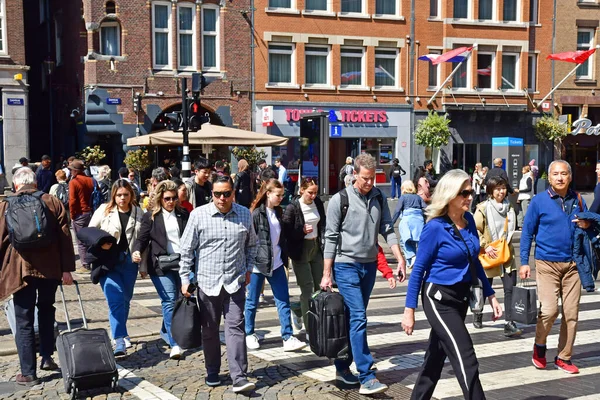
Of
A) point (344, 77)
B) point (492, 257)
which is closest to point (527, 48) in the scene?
point (344, 77)

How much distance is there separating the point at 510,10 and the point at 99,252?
3047 centimetres

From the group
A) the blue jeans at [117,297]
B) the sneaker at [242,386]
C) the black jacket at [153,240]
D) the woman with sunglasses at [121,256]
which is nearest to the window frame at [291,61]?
the woman with sunglasses at [121,256]

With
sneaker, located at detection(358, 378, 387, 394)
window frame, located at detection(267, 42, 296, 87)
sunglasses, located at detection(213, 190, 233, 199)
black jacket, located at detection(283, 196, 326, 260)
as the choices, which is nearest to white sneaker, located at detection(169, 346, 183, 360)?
black jacket, located at detection(283, 196, 326, 260)

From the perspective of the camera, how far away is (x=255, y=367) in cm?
748

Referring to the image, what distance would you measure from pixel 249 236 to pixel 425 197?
21.1 ft

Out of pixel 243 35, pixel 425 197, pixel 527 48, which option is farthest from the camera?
pixel 527 48

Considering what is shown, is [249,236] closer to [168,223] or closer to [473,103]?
[168,223]

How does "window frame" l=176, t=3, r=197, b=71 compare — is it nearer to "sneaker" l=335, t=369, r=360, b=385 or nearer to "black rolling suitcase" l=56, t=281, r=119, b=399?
"black rolling suitcase" l=56, t=281, r=119, b=399

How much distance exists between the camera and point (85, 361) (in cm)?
648

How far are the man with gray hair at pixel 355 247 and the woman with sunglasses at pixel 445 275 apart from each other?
1113mm

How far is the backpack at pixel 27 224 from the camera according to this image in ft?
22.3

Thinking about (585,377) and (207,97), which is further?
(207,97)

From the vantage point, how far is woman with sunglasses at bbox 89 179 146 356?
25.6 feet

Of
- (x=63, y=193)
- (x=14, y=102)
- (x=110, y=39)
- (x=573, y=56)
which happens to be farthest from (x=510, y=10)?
(x=63, y=193)
